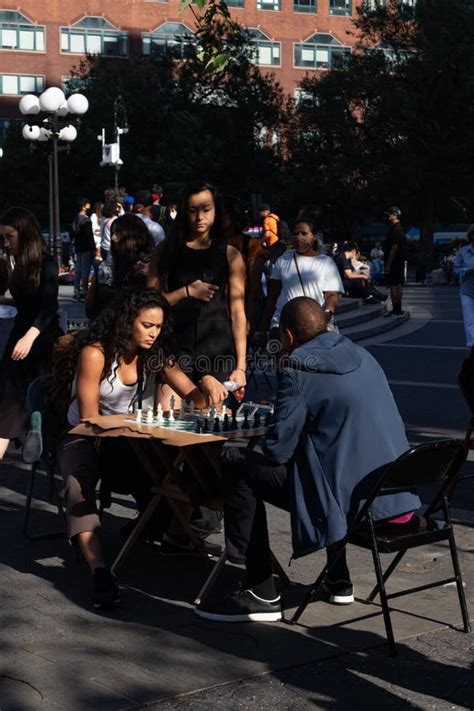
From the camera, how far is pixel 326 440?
534 centimetres

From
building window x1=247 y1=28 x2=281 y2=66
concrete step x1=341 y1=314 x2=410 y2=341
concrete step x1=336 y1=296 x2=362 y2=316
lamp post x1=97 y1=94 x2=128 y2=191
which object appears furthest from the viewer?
building window x1=247 y1=28 x2=281 y2=66

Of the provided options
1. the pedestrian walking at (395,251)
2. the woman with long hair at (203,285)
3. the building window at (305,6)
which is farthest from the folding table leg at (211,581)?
the building window at (305,6)

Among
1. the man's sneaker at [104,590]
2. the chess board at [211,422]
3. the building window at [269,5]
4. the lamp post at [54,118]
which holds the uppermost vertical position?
the building window at [269,5]

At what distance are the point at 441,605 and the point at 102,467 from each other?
1.86 meters

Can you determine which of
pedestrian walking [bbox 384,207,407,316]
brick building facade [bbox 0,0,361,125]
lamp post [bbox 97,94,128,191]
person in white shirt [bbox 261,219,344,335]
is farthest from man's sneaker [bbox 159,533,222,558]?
brick building facade [bbox 0,0,361,125]

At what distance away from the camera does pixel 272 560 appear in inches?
238

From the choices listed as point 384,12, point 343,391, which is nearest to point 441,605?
point 343,391

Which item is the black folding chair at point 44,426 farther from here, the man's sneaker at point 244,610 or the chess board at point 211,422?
the man's sneaker at point 244,610

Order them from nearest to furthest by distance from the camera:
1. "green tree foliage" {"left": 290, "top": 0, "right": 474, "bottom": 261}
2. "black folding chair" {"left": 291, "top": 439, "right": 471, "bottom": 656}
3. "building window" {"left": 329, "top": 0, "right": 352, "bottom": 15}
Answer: "black folding chair" {"left": 291, "top": 439, "right": 471, "bottom": 656}
"green tree foliage" {"left": 290, "top": 0, "right": 474, "bottom": 261}
"building window" {"left": 329, "top": 0, "right": 352, "bottom": 15}

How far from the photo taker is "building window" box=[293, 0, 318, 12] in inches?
3292

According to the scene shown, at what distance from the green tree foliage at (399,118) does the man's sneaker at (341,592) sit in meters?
51.3

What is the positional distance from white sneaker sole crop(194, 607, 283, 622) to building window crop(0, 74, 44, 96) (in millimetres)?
75547

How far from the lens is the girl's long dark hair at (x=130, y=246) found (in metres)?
7.89

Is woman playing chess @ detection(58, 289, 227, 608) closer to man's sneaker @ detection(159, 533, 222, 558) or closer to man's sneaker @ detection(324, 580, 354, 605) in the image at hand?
man's sneaker @ detection(159, 533, 222, 558)
